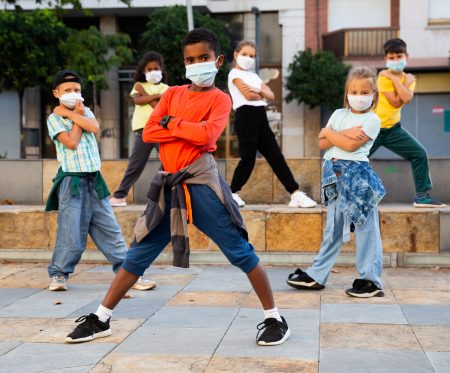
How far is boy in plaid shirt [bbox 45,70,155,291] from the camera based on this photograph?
6270 mm

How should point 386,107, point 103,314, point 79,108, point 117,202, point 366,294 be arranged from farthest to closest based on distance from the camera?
point 117,202 → point 386,107 → point 79,108 → point 366,294 → point 103,314

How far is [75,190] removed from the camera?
6.28 metres

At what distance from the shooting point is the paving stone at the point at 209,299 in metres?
5.84

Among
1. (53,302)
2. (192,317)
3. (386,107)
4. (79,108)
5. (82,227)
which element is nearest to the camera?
(192,317)

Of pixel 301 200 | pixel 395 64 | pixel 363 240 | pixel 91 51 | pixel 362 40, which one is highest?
pixel 362 40

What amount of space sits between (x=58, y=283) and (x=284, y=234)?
2.48 metres

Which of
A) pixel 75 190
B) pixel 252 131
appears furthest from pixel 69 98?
pixel 252 131

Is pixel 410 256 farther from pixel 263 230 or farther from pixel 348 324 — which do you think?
pixel 348 324

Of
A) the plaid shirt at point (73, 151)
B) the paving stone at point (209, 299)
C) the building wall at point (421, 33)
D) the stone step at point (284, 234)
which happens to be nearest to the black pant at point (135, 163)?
the stone step at point (284, 234)

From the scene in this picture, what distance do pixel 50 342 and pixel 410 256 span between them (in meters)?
4.22

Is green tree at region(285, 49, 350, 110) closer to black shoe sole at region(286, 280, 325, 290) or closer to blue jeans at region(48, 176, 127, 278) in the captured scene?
black shoe sole at region(286, 280, 325, 290)

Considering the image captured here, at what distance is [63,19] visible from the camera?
28.0 metres

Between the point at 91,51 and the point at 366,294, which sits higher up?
the point at 91,51

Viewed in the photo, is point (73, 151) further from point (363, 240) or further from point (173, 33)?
point (173, 33)
